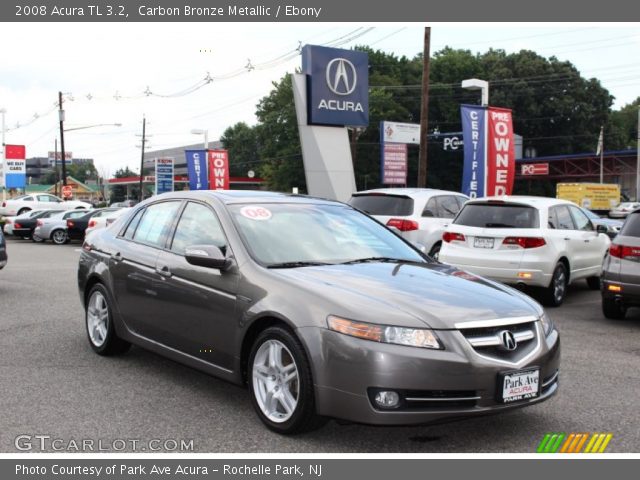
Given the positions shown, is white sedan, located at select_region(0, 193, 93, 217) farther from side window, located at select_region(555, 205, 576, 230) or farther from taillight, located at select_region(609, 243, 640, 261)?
taillight, located at select_region(609, 243, 640, 261)

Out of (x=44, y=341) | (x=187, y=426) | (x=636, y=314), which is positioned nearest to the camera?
(x=187, y=426)

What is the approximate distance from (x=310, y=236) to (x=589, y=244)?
7424 millimetres

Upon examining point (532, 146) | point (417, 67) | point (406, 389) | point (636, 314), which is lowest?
point (636, 314)

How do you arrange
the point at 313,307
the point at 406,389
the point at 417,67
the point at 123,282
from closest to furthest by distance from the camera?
the point at 406,389 < the point at 313,307 < the point at 123,282 < the point at 417,67

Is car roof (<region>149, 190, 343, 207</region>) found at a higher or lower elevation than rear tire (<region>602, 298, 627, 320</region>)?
higher

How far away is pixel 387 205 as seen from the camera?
42.8ft

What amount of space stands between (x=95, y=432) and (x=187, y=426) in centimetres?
56

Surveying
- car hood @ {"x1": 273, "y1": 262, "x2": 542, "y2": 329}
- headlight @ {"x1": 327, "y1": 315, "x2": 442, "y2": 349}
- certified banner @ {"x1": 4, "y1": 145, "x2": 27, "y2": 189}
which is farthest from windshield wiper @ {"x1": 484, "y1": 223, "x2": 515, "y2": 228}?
certified banner @ {"x1": 4, "y1": 145, "x2": 27, "y2": 189}

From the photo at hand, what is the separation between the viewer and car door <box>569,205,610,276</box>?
11211 mm

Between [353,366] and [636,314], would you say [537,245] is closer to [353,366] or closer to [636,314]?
[636,314]

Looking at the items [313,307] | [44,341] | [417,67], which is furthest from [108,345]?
[417,67]

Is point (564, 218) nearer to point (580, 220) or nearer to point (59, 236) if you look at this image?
point (580, 220)

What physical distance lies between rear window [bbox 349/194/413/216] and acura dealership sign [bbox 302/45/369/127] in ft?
21.0

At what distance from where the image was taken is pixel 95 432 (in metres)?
4.46
